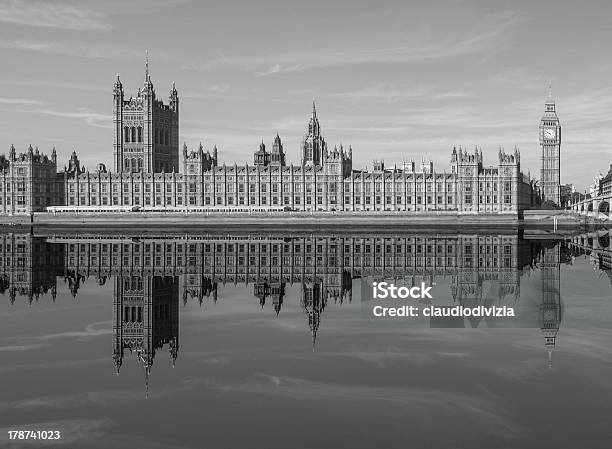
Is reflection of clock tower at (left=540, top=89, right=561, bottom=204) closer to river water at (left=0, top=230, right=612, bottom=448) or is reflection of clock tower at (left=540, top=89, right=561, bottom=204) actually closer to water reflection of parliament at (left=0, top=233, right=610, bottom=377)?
water reflection of parliament at (left=0, top=233, right=610, bottom=377)

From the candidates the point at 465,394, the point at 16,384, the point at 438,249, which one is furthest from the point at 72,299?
the point at 438,249

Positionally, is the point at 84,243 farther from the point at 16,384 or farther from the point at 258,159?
the point at 258,159

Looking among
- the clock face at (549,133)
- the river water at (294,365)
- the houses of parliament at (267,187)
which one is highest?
the clock face at (549,133)

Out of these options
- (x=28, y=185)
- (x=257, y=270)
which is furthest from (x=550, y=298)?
(x=28, y=185)

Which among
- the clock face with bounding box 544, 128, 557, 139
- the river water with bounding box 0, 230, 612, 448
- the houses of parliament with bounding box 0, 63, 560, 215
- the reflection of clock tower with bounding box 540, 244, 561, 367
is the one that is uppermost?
the clock face with bounding box 544, 128, 557, 139

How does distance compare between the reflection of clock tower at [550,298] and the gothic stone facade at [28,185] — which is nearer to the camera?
the reflection of clock tower at [550,298]

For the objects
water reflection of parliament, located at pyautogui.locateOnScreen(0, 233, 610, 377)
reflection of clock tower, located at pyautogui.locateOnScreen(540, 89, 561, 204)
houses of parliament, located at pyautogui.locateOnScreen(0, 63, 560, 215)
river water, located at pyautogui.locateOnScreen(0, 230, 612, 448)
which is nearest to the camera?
river water, located at pyautogui.locateOnScreen(0, 230, 612, 448)

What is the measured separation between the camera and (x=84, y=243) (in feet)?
270

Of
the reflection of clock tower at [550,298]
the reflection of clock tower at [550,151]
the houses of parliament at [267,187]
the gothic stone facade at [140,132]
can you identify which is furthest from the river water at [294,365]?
the reflection of clock tower at [550,151]

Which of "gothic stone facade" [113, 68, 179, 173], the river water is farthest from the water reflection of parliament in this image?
"gothic stone facade" [113, 68, 179, 173]

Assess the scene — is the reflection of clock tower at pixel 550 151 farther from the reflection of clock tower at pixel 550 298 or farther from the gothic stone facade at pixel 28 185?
the reflection of clock tower at pixel 550 298

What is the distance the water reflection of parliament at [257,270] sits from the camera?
31906 mm

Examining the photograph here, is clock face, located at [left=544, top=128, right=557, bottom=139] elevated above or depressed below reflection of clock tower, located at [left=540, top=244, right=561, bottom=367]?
above

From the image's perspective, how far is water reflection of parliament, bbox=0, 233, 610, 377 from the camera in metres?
31.9
